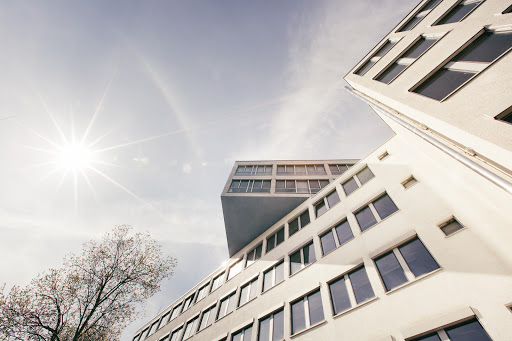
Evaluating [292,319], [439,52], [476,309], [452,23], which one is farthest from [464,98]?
[292,319]

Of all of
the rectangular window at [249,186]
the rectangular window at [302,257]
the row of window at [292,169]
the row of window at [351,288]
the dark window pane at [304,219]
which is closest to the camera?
the row of window at [351,288]

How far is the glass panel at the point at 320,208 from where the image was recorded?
16.6 meters

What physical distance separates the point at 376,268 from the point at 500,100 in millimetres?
7772

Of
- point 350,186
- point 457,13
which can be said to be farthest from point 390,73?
point 350,186

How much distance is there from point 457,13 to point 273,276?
17.4 metres

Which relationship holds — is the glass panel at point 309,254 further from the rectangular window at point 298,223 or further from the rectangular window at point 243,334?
the rectangular window at point 243,334

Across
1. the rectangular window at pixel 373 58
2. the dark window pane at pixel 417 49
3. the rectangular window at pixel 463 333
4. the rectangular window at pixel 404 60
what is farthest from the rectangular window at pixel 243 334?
the rectangular window at pixel 373 58

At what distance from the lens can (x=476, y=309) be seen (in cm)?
626

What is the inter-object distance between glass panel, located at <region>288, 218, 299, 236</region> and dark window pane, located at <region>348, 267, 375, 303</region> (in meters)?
7.46

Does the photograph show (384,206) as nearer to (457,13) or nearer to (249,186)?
(457,13)

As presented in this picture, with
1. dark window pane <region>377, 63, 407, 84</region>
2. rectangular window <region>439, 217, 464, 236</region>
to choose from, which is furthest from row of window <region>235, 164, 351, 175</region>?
rectangular window <region>439, 217, 464, 236</region>

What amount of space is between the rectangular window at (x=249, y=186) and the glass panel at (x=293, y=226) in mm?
4034

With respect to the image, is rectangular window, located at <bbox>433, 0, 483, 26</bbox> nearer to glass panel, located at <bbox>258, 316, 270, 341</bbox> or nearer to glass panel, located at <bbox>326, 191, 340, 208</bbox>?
glass panel, located at <bbox>326, 191, 340, 208</bbox>

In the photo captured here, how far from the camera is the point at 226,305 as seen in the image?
17562 mm
